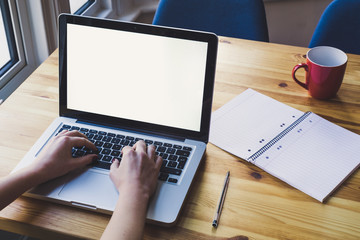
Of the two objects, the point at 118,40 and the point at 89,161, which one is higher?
the point at 118,40

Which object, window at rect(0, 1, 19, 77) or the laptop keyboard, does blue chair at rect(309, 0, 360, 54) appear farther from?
window at rect(0, 1, 19, 77)

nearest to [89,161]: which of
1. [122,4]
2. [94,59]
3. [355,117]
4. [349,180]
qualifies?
[94,59]

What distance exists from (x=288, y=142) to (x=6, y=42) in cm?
110

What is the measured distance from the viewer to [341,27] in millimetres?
1455

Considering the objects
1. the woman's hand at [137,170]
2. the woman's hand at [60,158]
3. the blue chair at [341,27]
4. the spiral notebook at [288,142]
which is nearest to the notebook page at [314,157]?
the spiral notebook at [288,142]

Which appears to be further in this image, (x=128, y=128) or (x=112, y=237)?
(x=128, y=128)

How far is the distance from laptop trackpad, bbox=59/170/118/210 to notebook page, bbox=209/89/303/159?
281 mm

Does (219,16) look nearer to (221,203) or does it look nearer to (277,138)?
(277,138)

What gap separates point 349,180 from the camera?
2.92ft

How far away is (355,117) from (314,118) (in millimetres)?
110

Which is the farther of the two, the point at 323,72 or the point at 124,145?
the point at 323,72

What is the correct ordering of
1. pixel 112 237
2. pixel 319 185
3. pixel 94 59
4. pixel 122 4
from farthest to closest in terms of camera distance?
pixel 122 4
pixel 94 59
pixel 319 185
pixel 112 237

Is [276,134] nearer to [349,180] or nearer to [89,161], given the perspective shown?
[349,180]

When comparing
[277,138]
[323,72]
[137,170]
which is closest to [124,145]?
[137,170]
